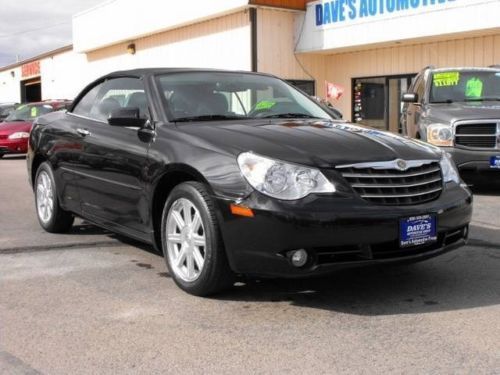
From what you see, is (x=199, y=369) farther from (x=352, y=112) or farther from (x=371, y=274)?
(x=352, y=112)

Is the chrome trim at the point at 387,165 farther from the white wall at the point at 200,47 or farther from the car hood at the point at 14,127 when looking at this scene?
the car hood at the point at 14,127

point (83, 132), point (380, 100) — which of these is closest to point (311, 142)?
point (83, 132)

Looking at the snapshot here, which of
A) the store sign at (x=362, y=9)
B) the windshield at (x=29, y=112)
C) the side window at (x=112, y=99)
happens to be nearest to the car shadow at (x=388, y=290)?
the side window at (x=112, y=99)

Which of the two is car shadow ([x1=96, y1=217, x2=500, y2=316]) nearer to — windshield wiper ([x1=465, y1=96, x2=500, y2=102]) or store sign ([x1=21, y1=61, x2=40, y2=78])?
windshield wiper ([x1=465, y1=96, x2=500, y2=102])

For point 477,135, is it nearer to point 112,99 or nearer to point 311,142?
point 112,99

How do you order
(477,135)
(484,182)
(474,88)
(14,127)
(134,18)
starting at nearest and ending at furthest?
(477,135) < (484,182) < (474,88) < (14,127) < (134,18)

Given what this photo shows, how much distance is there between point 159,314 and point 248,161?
106 centimetres

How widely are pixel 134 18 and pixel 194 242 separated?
20.2 m

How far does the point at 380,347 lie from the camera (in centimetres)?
338

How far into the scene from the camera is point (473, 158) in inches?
339

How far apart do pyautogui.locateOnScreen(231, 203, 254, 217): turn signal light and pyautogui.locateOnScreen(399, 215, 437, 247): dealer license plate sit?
35.3 inches

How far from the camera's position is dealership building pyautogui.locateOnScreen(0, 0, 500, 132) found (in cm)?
1469

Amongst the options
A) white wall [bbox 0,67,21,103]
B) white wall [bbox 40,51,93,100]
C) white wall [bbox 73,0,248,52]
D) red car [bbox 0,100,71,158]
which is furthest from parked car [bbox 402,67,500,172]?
white wall [bbox 0,67,21,103]

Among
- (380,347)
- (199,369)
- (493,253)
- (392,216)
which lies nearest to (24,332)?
(199,369)
